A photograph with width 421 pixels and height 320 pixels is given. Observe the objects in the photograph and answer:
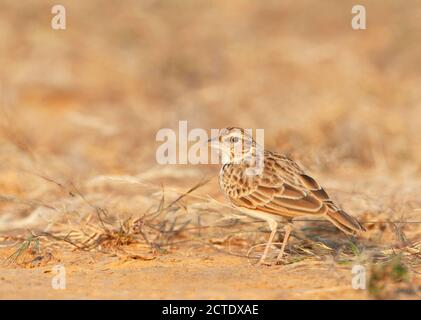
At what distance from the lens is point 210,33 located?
54.3 feet

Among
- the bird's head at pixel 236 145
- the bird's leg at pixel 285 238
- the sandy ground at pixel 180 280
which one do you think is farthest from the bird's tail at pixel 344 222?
the bird's head at pixel 236 145

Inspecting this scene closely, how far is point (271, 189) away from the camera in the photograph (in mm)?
6590

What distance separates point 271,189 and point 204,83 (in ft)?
24.4

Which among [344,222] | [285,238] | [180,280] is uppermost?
[344,222]

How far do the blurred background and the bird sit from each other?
2.22 m

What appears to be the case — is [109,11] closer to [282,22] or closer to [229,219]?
[282,22]

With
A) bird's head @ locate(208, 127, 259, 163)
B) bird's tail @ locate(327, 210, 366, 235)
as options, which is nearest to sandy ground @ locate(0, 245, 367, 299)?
bird's tail @ locate(327, 210, 366, 235)

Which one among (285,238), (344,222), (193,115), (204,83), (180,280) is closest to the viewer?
(180,280)

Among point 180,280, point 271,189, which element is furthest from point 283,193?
point 180,280

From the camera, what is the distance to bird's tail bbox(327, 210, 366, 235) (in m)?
6.23

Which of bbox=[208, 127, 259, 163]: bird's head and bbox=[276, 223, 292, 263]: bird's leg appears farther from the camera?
bbox=[208, 127, 259, 163]: bird's head

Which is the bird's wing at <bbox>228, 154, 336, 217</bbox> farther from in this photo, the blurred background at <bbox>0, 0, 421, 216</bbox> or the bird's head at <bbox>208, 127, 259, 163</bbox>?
the blurred background at <bbox>0, 0, 421, 216</bbox>

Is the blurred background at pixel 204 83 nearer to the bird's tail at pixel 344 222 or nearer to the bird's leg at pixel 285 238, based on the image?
the bird's leg at pixel 285 238

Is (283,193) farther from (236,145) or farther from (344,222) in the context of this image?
(236,145)
